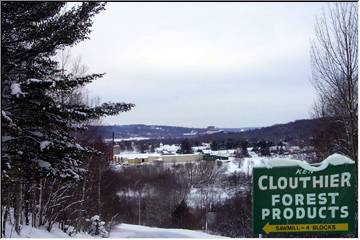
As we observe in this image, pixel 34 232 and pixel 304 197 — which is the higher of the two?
pixel 304 197

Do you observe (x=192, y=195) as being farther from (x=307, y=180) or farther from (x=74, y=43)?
(x=307, y=180)

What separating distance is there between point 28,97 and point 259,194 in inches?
161

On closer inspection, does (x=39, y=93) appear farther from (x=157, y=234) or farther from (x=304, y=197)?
(x=157, y=234)

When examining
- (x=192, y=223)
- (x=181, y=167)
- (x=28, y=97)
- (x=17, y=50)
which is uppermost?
(x=17, y=50)

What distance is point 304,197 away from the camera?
5.74 metres

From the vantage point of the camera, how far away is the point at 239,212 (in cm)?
2767

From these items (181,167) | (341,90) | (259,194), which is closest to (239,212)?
(181,167)

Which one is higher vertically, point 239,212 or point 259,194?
point 259,194

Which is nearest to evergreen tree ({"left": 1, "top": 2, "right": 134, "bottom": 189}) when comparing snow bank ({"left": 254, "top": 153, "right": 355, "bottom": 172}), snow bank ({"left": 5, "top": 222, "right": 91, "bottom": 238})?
snow bank ({"left": 5, "top": 222, "right": 91, "bottom": 238})

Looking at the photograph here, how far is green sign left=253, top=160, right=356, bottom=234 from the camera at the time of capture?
572 centimetres

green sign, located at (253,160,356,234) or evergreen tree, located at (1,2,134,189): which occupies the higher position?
evergreen tree, located at (1,2,134,189)

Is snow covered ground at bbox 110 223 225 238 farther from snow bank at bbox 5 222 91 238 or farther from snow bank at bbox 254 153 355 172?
snow bank at bbox 254 153 355 172

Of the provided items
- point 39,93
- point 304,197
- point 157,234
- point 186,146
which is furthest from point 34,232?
point 304,197

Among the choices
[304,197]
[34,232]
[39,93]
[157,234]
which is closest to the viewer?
[304,197]
